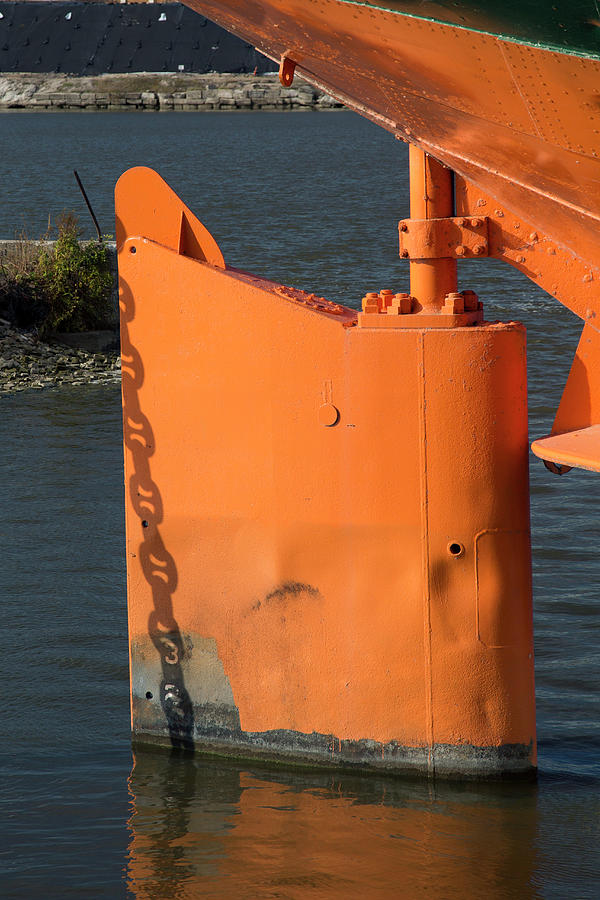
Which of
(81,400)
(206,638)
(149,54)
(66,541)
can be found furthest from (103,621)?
(149,54)

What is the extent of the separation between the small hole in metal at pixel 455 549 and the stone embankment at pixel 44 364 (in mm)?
9811

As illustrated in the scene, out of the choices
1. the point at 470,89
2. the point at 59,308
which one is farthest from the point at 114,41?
the point at 470,89

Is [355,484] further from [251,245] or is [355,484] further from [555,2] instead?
[251,245]

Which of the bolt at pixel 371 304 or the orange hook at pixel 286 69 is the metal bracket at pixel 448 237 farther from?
the orange hook at pixel 286 69

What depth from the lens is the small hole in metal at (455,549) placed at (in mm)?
5176

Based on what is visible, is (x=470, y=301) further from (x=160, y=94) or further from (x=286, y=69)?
(x=160, y=94)

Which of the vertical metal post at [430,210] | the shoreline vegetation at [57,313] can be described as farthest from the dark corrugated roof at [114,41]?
the vertical metal post at [430,210]

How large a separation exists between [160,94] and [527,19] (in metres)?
102

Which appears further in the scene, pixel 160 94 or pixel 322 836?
pixel 160 94

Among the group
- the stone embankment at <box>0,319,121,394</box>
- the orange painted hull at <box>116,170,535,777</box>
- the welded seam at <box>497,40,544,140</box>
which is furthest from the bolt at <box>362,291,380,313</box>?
the stone embankment at <box>0,319,121,394</box>

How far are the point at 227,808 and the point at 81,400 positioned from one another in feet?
28.4

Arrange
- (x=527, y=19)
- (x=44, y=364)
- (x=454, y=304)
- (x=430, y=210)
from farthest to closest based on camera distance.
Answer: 1. (x=44, y=364)
2. (x=430, y=210)
3. (x=454, y=304)
4. (x=527, y=19)

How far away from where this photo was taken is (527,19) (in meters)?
3.96

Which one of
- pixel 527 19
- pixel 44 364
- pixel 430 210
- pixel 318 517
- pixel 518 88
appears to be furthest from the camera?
pixel 44 364
